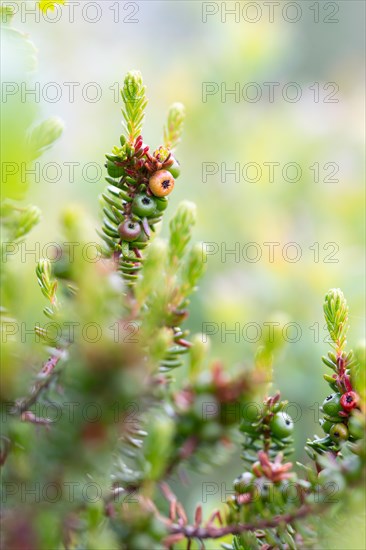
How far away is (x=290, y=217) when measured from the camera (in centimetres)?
257

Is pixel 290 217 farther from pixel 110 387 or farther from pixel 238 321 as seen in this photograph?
pixel 110 387

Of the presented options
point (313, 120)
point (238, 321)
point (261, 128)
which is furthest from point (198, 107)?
point (238, 321)

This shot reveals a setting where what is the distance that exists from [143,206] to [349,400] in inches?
8.9

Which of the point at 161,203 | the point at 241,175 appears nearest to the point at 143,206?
the point at 161,203

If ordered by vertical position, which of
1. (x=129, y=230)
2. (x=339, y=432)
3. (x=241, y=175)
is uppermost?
(x=241, y=175)

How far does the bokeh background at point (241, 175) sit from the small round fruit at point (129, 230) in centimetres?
141

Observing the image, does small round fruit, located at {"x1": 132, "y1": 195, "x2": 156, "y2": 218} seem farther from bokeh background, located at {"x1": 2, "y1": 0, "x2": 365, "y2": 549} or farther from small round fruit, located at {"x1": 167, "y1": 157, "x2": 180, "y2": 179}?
bokeh background, located at {"x1": 2, "y1": 0, "x2": 365, "y2": 549}

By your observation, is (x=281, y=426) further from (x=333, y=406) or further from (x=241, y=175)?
(x=241, y=175)

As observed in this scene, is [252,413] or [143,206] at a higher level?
[143,206]

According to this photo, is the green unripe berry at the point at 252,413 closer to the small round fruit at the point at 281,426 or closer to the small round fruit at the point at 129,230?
the small round fruit at the point at 281,426

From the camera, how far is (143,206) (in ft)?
1.86

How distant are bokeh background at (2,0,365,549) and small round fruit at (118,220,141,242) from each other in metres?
1.41

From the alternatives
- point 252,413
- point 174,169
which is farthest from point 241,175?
point 252,413

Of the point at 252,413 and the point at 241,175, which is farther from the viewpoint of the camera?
the point at 241,175
